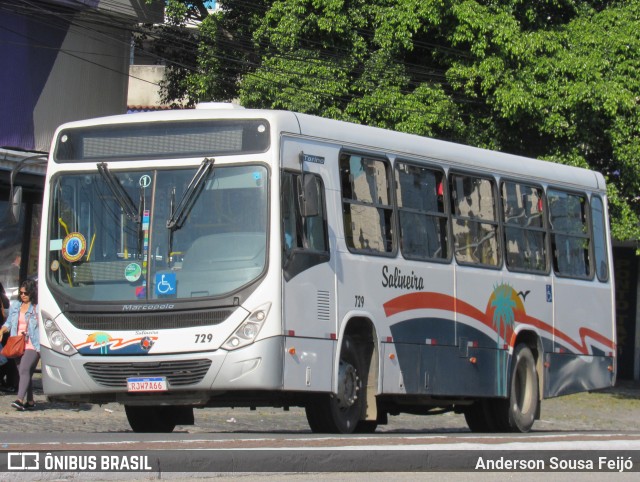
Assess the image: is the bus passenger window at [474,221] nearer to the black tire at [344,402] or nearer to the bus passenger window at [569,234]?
the bus passenger window at [569,234]

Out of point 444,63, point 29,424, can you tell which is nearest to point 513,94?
Answer: point 444,63

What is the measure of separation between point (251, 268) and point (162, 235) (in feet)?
2.96

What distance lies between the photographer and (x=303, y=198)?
38.7ft

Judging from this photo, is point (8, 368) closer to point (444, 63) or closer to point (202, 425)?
point (202, 425)

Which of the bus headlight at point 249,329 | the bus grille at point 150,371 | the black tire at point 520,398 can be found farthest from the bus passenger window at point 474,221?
the bus grille at point 150,371

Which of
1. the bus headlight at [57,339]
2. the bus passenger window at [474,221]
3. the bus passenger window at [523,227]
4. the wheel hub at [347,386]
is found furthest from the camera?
the bus passenger window at [523,227]

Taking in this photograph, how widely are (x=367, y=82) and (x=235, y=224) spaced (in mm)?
12440

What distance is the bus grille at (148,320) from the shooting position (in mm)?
11414

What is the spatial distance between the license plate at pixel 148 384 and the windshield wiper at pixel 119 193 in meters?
1.45

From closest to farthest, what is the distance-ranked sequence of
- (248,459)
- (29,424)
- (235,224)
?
1. (248,459)
2. (235,224)
3. (29,424)

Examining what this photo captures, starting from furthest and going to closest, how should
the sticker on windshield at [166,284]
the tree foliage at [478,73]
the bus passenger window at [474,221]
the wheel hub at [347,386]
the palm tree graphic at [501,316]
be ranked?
the tree foliage at [478,73], the palm tree graphic at [501,316], the bus passenger window at [474,221], the wheel hub at [347,386], the sticker on windshield at [166,284]

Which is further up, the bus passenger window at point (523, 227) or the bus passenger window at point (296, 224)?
the bus passenger window at point (523, 227)

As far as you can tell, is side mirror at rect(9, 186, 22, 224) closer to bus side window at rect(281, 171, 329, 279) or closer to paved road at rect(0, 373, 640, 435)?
paved road at rect(0, 373, 640, 435)

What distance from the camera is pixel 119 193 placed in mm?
11992
